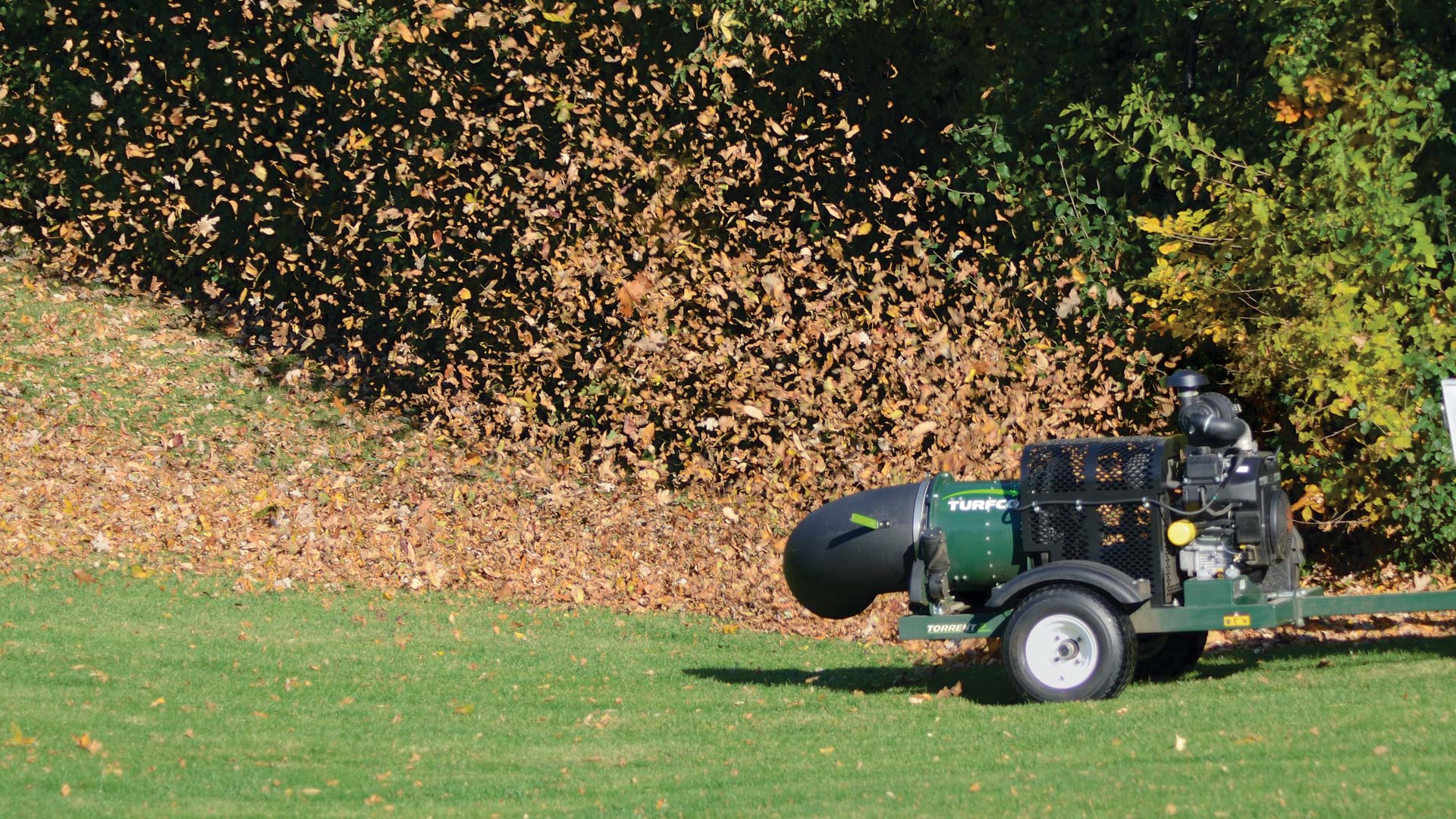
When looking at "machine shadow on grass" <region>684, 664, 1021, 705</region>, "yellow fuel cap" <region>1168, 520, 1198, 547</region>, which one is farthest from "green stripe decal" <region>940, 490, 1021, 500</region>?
"machine shadow on grass" <region>684, 664, 1021, 705</region>

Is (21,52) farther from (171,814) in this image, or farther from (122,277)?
(171,814)

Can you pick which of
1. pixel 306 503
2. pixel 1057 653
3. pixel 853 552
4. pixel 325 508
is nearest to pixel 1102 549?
pixel 1057 653

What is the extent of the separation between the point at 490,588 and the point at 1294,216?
7301 millimetres

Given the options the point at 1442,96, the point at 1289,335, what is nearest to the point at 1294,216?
the point at 1289,335

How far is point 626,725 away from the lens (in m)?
9.53

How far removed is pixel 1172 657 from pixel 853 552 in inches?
86.7

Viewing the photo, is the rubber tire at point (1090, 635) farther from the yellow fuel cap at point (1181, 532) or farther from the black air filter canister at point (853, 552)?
the black air filter canister at point (853, 552)

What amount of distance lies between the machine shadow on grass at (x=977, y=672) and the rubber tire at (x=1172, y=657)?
0.08 meters

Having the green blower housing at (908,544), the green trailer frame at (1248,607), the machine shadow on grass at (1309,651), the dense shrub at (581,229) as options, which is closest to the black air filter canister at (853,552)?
the green blower housing at (908,544)

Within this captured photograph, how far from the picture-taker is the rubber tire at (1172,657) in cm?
1060

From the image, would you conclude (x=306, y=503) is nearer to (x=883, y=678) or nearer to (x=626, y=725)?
(x=883, y=678)

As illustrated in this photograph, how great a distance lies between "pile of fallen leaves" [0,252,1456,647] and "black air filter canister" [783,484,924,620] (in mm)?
1653

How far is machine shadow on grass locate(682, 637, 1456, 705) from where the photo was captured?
1068 centimetres

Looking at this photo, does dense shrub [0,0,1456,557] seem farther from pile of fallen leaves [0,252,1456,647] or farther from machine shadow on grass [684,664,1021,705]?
machine shadow on grass [684,664,1021,705]
